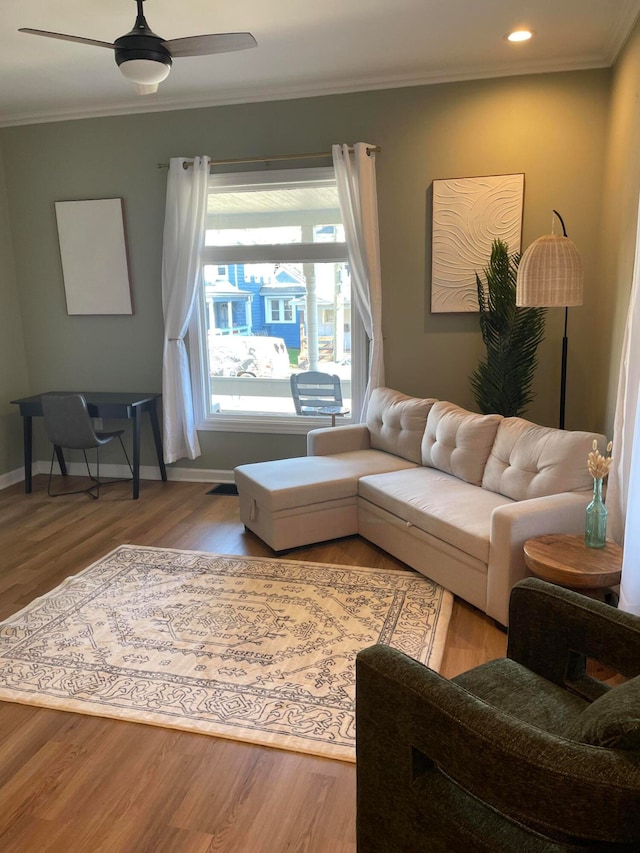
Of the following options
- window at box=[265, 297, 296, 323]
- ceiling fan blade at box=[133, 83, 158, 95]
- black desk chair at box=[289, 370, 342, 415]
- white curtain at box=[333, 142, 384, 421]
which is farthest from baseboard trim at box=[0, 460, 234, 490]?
ceiling fan blade at box=[133, 83, 158, 95]

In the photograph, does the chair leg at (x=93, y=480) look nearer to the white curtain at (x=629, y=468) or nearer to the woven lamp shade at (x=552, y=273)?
the woven lamp shade at (x=552, y=273)

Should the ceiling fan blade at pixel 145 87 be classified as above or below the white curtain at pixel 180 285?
above

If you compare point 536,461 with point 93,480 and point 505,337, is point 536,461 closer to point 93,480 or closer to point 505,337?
point 505,337

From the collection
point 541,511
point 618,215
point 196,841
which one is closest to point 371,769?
point 196,841

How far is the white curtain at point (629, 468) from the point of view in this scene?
81.4 inches

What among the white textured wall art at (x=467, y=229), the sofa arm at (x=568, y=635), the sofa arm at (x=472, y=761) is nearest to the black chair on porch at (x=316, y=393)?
the white textured wall art at (x=467, y=229)

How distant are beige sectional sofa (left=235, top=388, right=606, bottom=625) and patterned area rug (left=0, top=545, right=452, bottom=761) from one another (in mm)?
224

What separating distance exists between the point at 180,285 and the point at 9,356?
1654mm

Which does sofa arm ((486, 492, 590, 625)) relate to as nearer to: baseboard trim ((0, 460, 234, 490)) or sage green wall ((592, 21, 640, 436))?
sage green wall ((592, 21, 640, 436))

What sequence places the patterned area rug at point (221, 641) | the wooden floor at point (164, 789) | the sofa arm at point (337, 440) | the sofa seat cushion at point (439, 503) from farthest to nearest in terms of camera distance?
1. the sofa arm at point (337, 440)
2. the sofa seat cushion at point (439, 503)
3. the patterned area rug at point (221, 641)
4. the wooden floor at point (164, 789)

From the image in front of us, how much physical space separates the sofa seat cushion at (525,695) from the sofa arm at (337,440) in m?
2.53

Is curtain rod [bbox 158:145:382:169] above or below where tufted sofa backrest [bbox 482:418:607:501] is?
above

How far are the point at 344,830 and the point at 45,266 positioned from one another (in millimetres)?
4735

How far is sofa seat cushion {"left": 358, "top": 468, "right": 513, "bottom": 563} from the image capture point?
281cm
